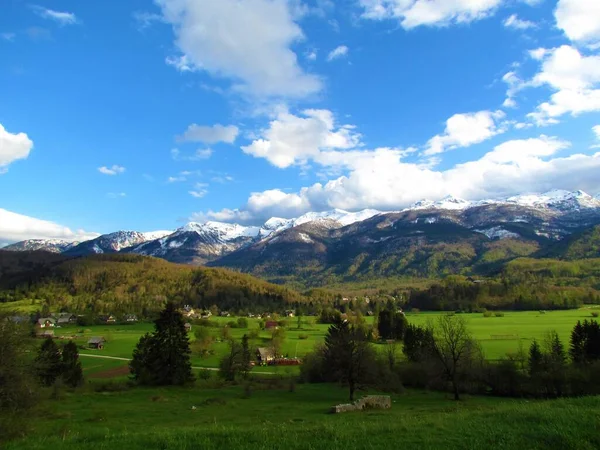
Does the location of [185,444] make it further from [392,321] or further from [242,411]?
[392,321]

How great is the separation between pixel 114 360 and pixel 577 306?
18976cm

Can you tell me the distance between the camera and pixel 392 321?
127438 mm

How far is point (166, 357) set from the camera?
2625 inches

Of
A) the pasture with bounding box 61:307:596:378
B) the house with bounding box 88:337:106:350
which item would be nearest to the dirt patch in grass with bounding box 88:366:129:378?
the pasture with bounding box 61:307:596:378

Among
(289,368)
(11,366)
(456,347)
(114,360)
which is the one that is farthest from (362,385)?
(114,360)

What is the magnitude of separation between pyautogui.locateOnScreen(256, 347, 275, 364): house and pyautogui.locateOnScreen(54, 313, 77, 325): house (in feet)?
383

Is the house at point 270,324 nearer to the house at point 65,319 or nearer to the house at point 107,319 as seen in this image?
the house at point 107,319

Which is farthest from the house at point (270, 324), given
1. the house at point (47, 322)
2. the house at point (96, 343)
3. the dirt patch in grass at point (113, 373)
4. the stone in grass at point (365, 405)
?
the stone in grass at point (365, 405)

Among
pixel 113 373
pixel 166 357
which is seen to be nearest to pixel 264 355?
pixel 113 373

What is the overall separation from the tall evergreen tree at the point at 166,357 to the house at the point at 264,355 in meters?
38.5

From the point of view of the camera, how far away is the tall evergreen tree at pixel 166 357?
66625 mm

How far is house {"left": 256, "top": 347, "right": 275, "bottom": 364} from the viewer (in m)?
105

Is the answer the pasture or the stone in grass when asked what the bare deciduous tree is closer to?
the stone in grass

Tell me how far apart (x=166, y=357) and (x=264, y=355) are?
1681 inches
